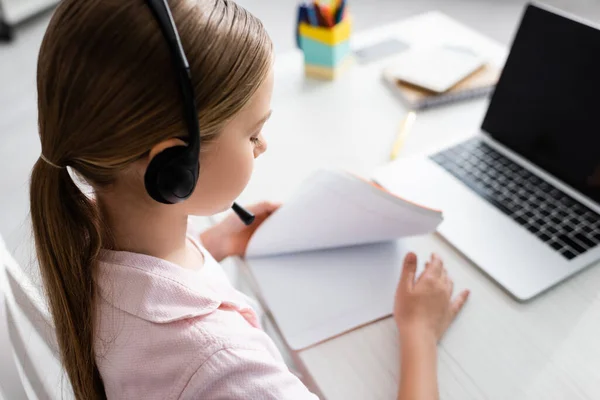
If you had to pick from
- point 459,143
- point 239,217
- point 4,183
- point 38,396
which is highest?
point 459,143

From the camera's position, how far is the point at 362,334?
2.15ft

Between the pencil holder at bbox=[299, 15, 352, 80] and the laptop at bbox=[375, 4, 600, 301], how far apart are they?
15.4 inches

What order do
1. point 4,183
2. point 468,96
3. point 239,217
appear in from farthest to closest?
1. point 4,183
2. point 468,96
3. point 239,217

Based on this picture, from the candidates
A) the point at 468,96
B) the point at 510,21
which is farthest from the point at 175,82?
the point at 510,21

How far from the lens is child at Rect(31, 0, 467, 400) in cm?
43

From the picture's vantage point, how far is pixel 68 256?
536 mm

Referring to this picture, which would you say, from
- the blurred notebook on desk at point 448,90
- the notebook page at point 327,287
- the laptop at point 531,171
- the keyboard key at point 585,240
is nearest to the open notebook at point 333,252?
the notebook page at point 327,287

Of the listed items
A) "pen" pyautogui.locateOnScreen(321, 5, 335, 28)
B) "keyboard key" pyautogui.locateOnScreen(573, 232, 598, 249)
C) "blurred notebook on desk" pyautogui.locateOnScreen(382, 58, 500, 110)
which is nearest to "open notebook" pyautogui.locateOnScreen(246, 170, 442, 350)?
"keyboard key" pyautogui.locateOnScreen(573, 232, 598, 249)

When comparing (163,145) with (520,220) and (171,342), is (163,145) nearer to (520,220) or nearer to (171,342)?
(171,342)

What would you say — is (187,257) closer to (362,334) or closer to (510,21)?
(362,334)

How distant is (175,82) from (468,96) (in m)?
0.85

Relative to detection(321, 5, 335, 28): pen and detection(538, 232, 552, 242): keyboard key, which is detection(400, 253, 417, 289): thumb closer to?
detection(538, 232, 552, 242): keyboard key

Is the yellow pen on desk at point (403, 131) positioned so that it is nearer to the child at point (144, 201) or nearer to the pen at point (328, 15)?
the pen at point (328, 15)

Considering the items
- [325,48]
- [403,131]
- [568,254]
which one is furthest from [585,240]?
[325,48]
